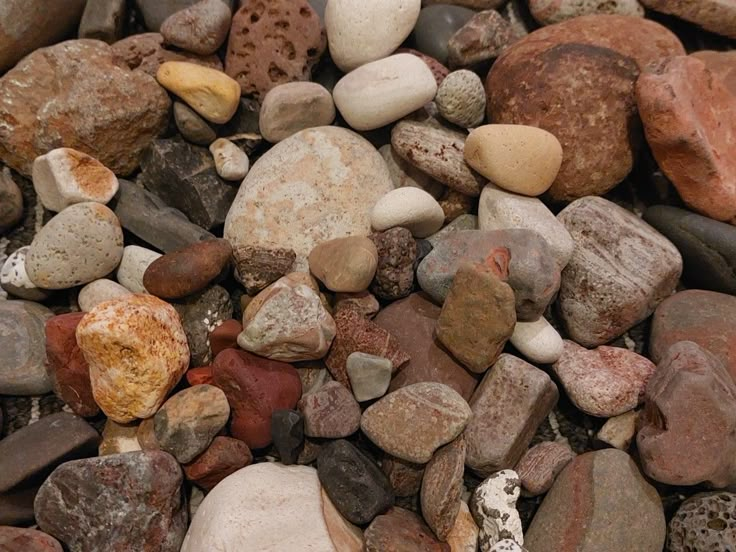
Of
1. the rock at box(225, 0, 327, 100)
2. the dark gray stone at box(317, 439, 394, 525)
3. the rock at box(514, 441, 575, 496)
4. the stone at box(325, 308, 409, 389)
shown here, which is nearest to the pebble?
the rock at box(225, 0, 327, 100)

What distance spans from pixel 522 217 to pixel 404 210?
366 mm

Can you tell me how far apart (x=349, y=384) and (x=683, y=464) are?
0.90 metres

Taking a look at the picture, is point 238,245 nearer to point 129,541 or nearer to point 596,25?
point 129,541

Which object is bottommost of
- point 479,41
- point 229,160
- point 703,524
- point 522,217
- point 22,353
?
point 703,524

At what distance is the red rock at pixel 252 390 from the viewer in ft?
5.63

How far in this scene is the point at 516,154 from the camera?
6.24ft

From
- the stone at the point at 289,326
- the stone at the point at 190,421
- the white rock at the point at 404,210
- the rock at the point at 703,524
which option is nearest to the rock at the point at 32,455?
the stone at the point at 190,421

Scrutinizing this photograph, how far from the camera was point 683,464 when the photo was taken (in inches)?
62.1

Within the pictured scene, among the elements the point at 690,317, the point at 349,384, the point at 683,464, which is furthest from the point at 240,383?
the point at 690,317

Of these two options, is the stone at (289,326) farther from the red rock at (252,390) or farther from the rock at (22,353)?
the rock at (22,353)

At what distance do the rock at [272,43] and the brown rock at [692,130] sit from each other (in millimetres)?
1121

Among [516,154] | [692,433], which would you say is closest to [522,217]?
Answer: [516,154]

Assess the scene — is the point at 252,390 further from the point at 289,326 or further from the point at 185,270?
the point at 185,270

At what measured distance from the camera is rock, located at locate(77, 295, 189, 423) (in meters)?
1.65
